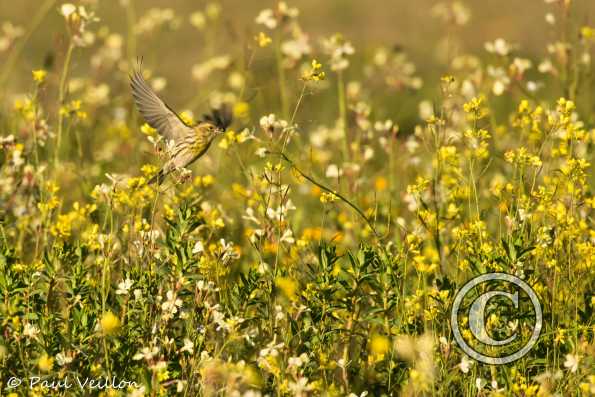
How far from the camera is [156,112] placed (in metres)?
3.47

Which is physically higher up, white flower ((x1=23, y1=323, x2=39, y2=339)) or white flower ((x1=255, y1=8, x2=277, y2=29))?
white flower ((x1=255, y1=8, x2=277, y2=29))

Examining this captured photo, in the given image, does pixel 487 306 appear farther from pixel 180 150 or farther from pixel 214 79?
pixel 214 79

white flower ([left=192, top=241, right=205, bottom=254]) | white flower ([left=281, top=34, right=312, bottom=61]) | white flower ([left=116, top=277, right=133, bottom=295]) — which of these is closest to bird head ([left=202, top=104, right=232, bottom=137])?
white flower ([left=192, top=241, right=205, bottom=254])

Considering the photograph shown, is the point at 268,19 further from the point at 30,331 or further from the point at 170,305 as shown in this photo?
the point at 30,331

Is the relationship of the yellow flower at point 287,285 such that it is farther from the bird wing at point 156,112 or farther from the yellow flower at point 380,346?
the bird wing at point 156,112

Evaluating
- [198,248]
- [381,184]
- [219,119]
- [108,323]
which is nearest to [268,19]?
[219,119]

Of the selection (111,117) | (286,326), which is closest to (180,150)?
(286,326)

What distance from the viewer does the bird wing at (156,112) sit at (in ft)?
11.3

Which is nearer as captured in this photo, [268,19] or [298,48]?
[268,19]

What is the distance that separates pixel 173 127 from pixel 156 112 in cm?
9

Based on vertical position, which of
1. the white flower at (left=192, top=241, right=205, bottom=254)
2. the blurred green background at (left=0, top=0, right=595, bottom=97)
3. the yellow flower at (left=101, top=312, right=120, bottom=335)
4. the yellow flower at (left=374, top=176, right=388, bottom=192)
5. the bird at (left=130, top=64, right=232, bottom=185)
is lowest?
the yellow flower at (left=101, top=312, right=120, bottom=335)

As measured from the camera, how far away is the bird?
11.3 feet

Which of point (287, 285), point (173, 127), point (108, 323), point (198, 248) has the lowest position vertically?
point (108, 323)

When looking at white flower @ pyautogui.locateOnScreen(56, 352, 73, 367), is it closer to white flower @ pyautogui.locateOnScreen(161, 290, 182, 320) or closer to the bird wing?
white flower @ pyautogui.locateOnScreen(161, 290, 182, 320)
